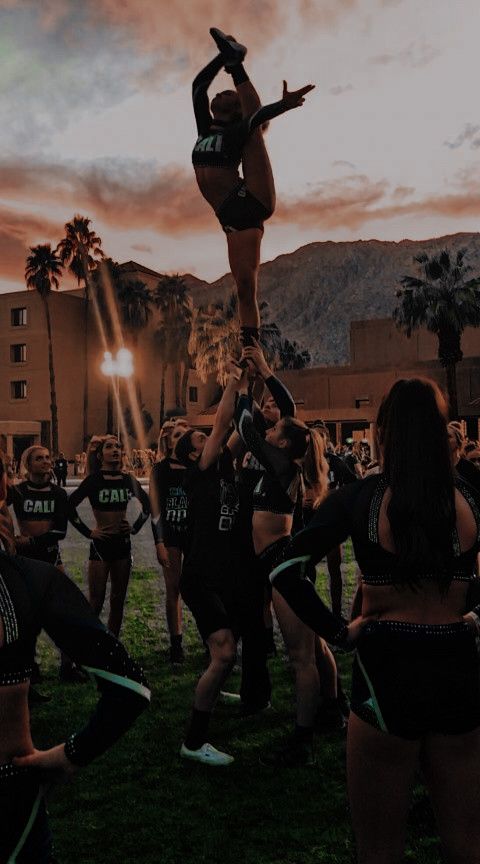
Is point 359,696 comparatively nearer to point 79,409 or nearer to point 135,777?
point 135,777

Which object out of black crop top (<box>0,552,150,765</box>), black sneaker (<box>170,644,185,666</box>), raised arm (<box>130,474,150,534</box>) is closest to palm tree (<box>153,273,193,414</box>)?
raised arm (<box>130,474,150,534</box>)

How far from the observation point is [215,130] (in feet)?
14.8

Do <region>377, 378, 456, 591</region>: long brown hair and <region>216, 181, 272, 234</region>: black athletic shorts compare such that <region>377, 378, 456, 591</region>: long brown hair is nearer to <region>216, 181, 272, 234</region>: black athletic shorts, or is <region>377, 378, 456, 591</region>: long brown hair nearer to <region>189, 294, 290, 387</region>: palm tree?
<region>216, 181, 272, 234</region>: black athletic shorts

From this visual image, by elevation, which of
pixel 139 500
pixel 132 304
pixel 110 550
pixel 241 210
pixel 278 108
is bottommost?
pixel 110 550

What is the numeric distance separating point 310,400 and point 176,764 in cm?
4931

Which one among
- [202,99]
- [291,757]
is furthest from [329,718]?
[202,99]

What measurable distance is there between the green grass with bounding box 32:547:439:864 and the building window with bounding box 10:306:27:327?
5272cm

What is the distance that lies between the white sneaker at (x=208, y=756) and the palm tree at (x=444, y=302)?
34.9 meters

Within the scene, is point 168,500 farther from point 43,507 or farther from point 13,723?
point 13,723

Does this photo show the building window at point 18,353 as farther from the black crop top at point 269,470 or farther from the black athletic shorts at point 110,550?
the black crop top at point 269,470

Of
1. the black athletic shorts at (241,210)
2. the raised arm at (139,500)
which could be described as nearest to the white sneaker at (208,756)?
the raised arm at (139,500)

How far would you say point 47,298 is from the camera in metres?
53.9

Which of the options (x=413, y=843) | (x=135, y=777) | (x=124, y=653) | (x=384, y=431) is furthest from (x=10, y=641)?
→ (x=135, y=777)

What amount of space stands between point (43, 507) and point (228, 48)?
13.1 ft
